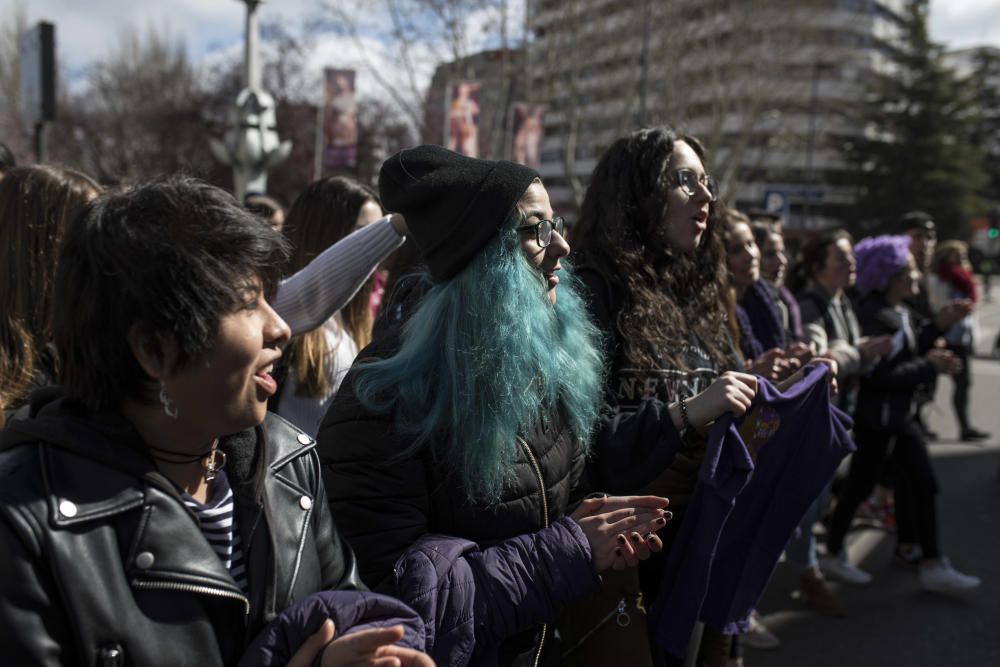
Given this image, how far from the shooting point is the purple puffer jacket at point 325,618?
49.1 inches

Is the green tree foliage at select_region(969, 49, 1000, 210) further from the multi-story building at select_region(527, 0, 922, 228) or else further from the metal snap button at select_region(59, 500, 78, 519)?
the metal snap button at select_region(59, 500, 78, 519)

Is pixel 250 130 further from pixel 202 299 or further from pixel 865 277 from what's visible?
pixel 202 299

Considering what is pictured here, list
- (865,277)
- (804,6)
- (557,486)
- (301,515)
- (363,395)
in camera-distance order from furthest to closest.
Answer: (804,6) → (865,277) → (557,486) → (363,395) → (301,515)

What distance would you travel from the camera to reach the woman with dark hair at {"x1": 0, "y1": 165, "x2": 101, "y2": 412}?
1.96m

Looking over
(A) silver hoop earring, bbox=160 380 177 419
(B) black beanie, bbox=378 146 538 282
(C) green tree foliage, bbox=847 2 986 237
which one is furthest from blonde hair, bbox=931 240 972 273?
(C) green tree foliage, bbox=847 2 986 237

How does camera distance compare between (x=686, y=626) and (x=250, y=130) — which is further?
(x=250, y=130)

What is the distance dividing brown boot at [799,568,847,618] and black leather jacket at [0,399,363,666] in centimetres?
379

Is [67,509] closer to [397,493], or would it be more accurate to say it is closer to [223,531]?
[223,531]

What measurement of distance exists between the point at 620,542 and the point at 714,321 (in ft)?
3.81

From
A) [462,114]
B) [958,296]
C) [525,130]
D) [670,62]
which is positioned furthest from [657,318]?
[670,62]

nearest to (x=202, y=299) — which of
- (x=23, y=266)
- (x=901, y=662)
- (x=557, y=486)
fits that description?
(x=557, y=486)

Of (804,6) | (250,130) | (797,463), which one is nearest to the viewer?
(797,463)

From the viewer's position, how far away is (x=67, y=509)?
3.65 feet

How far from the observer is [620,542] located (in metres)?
1.69
